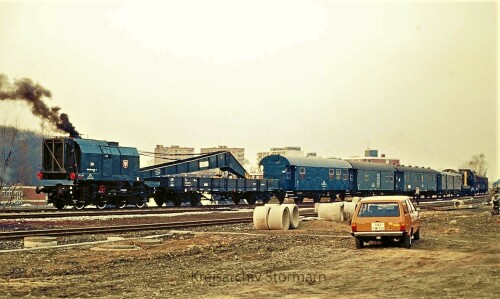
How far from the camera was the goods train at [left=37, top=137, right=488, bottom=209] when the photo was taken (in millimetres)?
34969

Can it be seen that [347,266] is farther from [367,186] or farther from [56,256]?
[367,186]

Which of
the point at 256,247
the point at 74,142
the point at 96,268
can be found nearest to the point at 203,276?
the point at 96,268

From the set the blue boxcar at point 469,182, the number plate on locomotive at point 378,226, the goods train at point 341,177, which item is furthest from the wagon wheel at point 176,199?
the blue boxcar at point 469,182

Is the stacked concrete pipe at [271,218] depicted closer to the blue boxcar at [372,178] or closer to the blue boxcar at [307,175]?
the blue boxcar at [307,175]

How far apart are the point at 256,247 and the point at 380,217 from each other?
386 cm

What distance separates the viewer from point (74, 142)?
1393 inches

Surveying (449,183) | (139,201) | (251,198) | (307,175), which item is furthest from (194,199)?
(449,183)

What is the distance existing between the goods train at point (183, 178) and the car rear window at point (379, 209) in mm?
21340

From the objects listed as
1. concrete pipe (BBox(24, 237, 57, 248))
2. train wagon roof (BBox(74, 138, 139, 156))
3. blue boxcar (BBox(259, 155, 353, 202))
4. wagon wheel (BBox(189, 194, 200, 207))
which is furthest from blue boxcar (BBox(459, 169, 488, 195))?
concrete pipe (BBox(24, 237, 57, 248))

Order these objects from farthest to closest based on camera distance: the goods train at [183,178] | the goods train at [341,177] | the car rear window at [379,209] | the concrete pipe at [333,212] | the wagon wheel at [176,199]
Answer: the goods train at [341,177], the wagon wheel at [176,199], the goods train at [183,178], the concrete pipe at [333,212], the car rear window at [379,209]

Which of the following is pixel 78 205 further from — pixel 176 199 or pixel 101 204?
pixel 176 199

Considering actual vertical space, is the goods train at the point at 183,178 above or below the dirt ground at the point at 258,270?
above

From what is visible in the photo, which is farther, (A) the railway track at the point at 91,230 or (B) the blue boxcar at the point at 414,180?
(B) the blue boxcar at the point at 414,180

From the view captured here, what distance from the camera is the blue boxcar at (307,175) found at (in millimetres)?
48188
